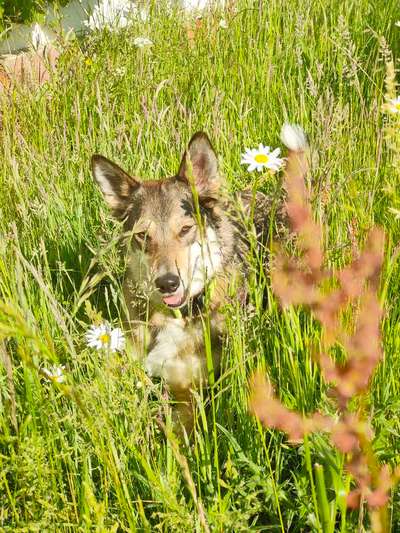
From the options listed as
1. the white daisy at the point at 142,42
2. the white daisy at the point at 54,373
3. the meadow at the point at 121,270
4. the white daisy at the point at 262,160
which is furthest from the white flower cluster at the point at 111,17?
the white daisy at the point at 54,373

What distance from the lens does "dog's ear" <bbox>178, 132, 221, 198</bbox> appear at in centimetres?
256

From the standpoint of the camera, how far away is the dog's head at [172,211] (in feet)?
8.91

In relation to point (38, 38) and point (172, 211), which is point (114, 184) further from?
point (38, 38)

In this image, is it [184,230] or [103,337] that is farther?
[184,230]

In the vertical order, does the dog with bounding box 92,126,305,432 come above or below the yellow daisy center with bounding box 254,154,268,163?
below

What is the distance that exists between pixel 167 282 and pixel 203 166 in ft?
1.91

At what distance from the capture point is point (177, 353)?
2.75 m

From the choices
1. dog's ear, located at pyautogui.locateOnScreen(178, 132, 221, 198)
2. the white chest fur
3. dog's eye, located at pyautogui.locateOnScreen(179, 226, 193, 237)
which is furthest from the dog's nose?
dog's ear, located at pyautogui.locateOnScreen(178, 132, 221, 198)

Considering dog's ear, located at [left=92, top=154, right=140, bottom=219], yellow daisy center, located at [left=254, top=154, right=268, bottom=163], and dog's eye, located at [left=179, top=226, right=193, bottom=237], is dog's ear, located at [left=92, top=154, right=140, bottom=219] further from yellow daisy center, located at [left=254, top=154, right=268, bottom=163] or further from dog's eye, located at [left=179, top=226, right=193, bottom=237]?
yellow daisy center, located at [left=254, top=154, right=268, bottom=163]

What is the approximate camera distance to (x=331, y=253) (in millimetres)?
1926

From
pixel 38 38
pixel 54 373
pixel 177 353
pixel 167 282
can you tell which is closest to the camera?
pixel 54 373

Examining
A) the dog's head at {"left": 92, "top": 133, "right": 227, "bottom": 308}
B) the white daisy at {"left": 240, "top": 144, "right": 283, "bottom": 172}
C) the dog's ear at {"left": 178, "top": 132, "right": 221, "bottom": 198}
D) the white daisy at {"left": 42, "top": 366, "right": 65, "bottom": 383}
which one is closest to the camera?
the white daisy at {"left": 42, "top": 366, "right": 65, "bottom": 383}

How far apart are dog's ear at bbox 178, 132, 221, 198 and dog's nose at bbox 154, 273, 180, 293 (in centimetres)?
41

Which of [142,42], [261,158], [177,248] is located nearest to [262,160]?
[261,158]
